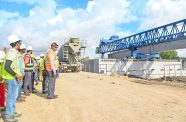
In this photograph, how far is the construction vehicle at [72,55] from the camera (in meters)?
35.0

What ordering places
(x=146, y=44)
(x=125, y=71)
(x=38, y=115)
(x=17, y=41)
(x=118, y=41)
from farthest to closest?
(x=118, y=41)
(x=146, y=44)
(x=125, y=71)
(x=38, y=115)
(x=17, y=41)

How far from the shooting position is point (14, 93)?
24.5ft

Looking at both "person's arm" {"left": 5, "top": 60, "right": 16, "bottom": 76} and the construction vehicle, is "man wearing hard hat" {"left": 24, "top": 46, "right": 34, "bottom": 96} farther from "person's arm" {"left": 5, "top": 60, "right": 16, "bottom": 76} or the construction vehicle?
the construction vehicle

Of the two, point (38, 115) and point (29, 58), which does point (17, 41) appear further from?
point (29, 58)

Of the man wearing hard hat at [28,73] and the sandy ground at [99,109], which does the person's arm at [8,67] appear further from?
the man wearing hard hat at [28,73]

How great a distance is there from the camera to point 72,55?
35531 mm

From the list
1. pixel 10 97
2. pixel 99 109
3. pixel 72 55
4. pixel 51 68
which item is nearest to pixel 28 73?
pixel 51 68

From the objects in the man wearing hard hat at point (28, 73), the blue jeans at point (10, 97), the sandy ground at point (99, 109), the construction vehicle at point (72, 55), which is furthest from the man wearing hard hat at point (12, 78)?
the construction vehicle at point (72, 55)

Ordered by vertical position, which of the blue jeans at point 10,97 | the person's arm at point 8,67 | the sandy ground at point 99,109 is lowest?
the sandy ground at point 99,109

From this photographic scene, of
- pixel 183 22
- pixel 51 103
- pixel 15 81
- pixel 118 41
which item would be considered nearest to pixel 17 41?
pixel 15 81

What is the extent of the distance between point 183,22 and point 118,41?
19.5 m

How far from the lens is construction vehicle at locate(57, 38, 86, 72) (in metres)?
35.0

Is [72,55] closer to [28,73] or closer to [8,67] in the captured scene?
[28,73]

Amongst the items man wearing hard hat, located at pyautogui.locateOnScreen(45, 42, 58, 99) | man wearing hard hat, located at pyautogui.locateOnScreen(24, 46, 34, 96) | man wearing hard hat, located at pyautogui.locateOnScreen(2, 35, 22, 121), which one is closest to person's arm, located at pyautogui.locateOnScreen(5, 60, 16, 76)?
man wearing hard hat, located at pyautogui.locateOnScreen(2, 35, 22, 121)
